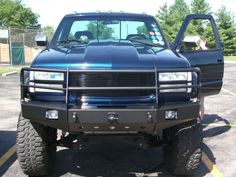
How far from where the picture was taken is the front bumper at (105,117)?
4.26m

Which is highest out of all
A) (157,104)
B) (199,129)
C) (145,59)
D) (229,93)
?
(145,59)

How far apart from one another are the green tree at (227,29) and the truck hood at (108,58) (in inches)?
1852

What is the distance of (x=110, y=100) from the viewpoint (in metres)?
4.43

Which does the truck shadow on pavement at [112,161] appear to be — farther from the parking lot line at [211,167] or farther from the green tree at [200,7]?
the green tree at [200,7]

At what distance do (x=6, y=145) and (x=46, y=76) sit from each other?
266cm

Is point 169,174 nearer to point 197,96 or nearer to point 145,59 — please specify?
point 197,96

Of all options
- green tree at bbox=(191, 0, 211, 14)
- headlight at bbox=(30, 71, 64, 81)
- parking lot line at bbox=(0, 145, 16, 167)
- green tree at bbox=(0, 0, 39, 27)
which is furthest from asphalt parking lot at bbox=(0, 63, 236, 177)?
green tree at bbox=(0, 0, 39, 27)

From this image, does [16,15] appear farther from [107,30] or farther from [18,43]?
[107,30]

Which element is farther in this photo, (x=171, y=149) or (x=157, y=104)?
(x=171, y=149)

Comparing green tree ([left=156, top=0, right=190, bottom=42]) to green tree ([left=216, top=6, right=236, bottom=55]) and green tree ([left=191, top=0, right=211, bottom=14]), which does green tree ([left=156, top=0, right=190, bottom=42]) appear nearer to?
green tree ([left=191, top=0, right=211, bottom=14])

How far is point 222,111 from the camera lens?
10.4 metres

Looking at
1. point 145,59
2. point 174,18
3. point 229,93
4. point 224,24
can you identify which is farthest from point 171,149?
point 174,18

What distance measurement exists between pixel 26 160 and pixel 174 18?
57.4 metres

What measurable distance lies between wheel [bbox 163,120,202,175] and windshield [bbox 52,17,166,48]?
4.26 ft
